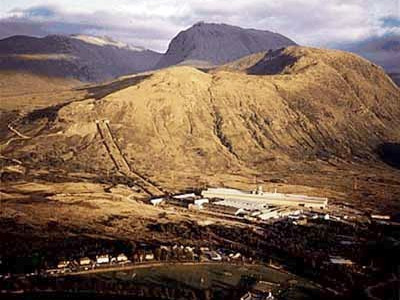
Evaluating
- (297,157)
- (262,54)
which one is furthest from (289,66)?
(297,157)

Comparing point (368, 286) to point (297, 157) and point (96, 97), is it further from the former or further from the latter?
point (96, 97)

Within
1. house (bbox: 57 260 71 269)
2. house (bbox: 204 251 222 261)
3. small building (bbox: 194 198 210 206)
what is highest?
small building (bbox: 194 198 210 206)

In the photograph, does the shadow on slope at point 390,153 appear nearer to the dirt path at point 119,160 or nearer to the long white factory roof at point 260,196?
the long white factory roof at point 260,196

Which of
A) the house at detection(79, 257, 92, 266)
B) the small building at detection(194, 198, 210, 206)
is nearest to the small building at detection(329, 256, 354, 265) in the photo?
the house at detection(79, 257, 92, 266)

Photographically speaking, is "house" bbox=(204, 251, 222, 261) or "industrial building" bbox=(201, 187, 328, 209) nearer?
"house" bbox=(204, 251, 222, 261)

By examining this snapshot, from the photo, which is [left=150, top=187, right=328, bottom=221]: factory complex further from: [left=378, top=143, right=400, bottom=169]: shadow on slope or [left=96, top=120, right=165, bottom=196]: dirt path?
[left=378, top=143, right=400, bottom=169]: shadow on slope

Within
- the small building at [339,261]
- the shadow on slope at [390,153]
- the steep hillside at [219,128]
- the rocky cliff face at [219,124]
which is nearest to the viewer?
the small building at [339,261]

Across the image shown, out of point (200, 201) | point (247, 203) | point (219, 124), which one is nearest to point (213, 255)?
point (200, 201)

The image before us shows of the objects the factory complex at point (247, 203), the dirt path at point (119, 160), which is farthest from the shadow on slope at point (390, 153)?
the dirt path at point (119, 160)
